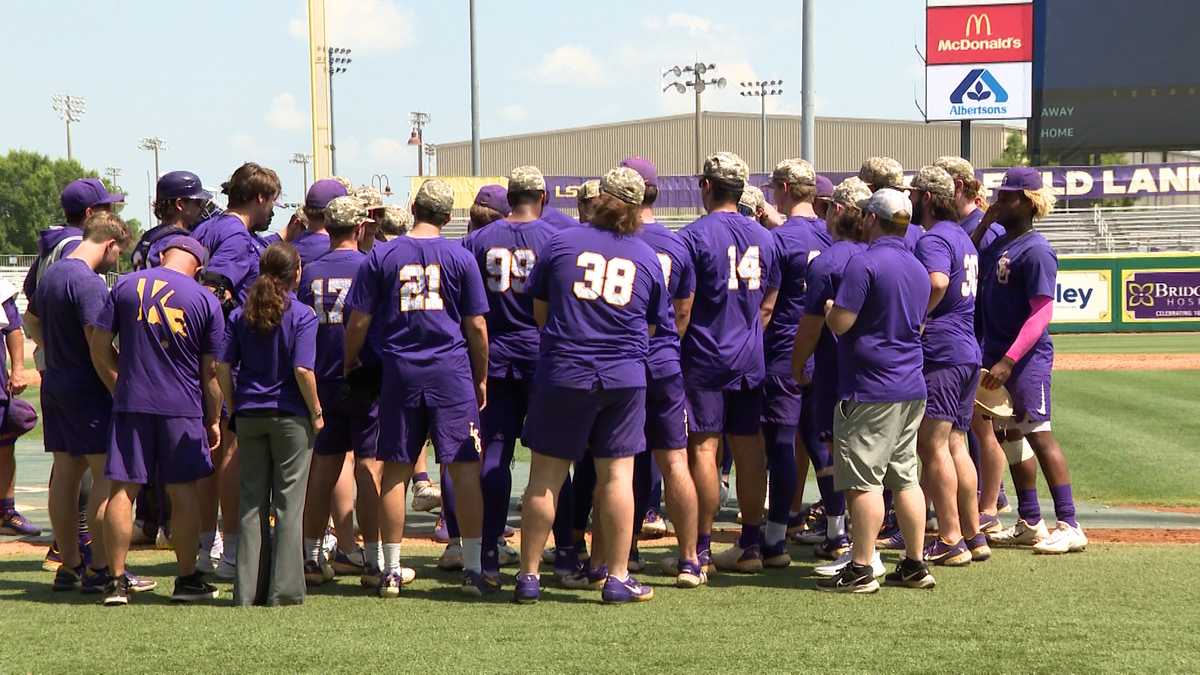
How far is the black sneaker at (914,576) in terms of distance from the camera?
6.38m

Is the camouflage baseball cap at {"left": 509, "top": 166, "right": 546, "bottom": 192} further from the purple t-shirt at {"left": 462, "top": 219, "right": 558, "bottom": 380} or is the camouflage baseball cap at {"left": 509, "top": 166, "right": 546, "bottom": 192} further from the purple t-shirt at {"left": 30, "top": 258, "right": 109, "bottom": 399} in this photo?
the purple t-shirt at {"left": 30, "top": 258, "right": 109, "bottom": 399}

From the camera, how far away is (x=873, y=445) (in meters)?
6.22

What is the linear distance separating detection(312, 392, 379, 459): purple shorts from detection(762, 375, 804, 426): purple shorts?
86.3 inches

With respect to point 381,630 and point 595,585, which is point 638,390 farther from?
point 381,630

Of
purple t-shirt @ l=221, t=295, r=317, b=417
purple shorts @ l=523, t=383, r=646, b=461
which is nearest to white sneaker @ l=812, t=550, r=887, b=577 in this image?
purple shorts @ l=523, t=383, r=646, b=461

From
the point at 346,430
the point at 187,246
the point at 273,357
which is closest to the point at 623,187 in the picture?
the point at 273,357

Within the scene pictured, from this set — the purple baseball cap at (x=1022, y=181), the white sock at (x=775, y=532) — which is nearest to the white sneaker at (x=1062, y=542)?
the white sock at (x=775, y=532)

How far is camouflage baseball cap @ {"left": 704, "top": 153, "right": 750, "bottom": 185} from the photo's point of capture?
6715 millimetres

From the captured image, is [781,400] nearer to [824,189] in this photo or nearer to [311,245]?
[824,189]

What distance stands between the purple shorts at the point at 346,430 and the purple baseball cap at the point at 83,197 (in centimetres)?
179

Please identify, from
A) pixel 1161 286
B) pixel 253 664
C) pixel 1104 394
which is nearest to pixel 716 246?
pixel 253 664

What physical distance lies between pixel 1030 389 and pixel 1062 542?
0.89m

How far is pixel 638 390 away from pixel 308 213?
7.42 ft

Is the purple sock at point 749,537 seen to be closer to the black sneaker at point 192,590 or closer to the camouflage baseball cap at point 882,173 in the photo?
the camouflage baseball cap at point 882,173
